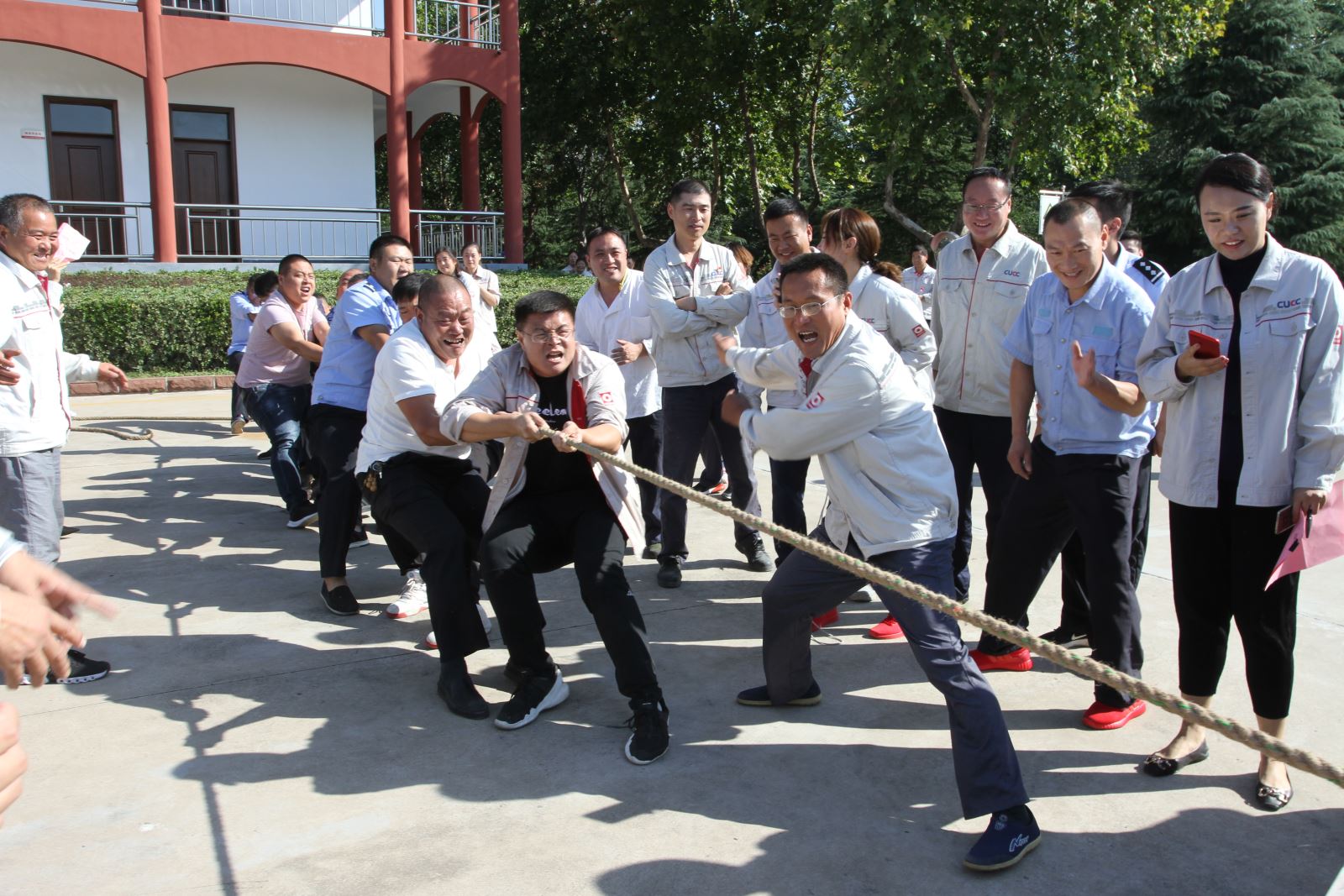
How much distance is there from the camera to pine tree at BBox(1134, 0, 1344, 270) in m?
24.1

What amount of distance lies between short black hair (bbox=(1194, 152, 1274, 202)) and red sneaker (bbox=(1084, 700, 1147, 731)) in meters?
1.79

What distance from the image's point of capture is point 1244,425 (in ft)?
10.8

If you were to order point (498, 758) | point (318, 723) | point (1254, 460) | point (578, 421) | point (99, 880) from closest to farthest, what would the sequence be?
point (99, 880) → point (1254, 460) → point (498, 758) → point (318, 723) → point (578, 421)

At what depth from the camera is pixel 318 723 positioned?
3961 millimetres

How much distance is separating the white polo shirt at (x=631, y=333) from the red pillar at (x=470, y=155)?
55.6ft

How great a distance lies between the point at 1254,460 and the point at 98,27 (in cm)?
1812

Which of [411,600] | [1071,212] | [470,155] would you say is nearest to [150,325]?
[470,155]

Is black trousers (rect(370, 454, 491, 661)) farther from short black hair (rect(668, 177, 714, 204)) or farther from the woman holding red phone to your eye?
the woman holding red phone

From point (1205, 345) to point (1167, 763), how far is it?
1359 mm

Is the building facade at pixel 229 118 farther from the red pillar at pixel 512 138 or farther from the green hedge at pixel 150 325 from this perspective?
the green hedge at pixel 150 325

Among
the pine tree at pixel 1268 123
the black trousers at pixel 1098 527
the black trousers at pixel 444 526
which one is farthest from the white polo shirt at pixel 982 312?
the pine tree at pixel 1268 123

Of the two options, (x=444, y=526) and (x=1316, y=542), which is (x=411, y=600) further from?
(x=1316, y=542)

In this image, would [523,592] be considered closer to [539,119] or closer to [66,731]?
[66,731]

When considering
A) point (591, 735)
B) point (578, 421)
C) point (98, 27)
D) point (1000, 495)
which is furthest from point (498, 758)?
point (98, 27)
